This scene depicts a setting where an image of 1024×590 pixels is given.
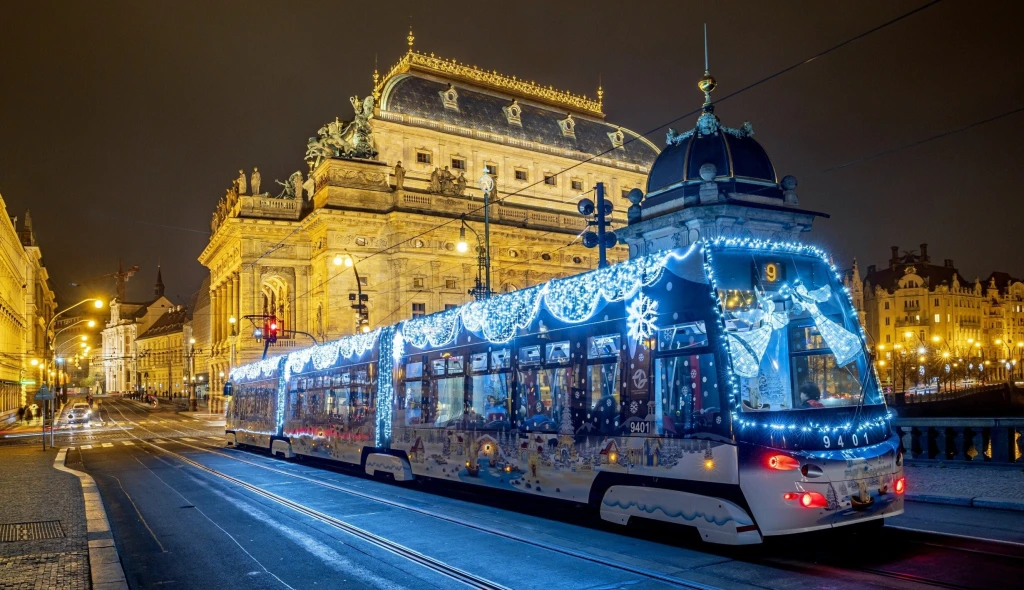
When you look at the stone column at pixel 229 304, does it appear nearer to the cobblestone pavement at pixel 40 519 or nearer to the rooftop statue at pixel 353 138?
the rooftop statue at pixel 353 138

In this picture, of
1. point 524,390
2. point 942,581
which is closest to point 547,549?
point 524,390

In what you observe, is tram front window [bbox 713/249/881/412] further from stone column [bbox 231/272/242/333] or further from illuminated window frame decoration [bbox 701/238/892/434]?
stone column [bbox 231/272/242/333]

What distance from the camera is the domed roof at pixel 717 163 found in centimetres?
2427

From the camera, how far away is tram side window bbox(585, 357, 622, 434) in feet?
35.1

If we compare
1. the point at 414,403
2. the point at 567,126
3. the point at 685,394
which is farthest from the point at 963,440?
the point at 567,126

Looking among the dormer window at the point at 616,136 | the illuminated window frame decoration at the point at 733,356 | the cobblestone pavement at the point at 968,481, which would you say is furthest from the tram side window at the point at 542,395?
the dormer window at the point at 616,136

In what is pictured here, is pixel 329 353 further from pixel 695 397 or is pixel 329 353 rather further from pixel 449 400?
pixel 695 397

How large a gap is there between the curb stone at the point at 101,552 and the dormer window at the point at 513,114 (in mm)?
59574

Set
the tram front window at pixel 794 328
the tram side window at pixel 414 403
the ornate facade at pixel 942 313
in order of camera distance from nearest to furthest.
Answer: the tram front window at pixel 794 328 → the tram side window at pixel 414 403 → the ornate facade at pixel 942 313

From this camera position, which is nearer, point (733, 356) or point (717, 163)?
point (733, 356)

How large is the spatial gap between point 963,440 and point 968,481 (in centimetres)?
341

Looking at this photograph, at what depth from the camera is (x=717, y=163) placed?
24422 mm

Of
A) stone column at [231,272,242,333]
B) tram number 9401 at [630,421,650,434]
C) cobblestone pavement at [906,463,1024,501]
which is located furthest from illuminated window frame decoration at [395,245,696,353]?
stone column at [231,272,242,333]

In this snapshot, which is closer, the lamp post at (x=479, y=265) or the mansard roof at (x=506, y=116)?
the lamp post at (x=479, y=265)
